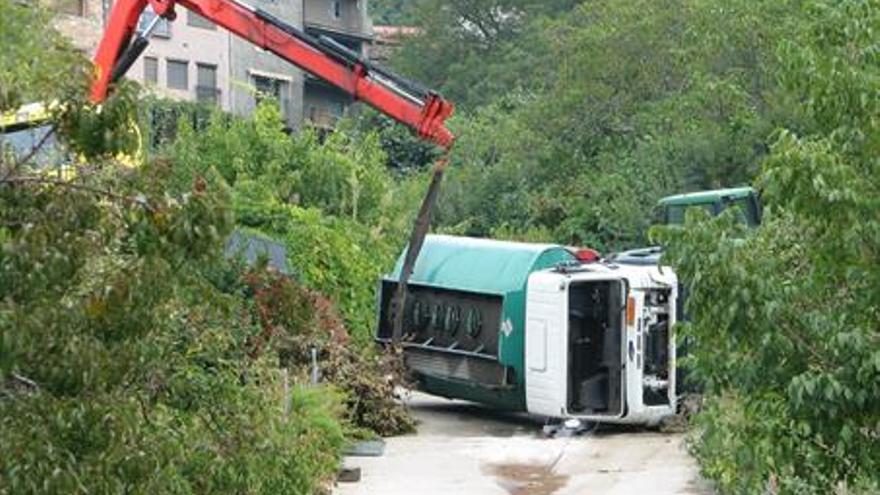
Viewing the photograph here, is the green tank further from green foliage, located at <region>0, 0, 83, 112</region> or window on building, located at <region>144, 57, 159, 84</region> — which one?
window on building, located at <region>144, 57, 159, 84</region>

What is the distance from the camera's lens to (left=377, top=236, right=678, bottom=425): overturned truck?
68.8 feet

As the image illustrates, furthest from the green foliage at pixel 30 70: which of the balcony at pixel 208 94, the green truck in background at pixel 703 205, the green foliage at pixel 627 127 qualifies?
the balcony at pixel 208 94

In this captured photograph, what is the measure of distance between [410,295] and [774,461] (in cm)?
1610

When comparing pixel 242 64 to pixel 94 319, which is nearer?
pixel 94 319

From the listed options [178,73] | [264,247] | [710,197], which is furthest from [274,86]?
[264,247]

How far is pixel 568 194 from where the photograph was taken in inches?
1522

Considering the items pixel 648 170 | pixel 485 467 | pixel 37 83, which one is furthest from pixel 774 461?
pixel 648 170

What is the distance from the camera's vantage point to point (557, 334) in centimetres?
2092

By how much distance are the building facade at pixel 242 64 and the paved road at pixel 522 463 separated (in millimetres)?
29890

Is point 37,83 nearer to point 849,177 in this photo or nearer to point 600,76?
point 849,177

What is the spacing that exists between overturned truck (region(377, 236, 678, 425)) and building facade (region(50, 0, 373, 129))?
93.7ft

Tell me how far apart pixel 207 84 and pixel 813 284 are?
180 ft

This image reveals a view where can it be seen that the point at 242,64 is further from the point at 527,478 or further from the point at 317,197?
the point at 527,478

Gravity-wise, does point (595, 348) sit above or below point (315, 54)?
below
